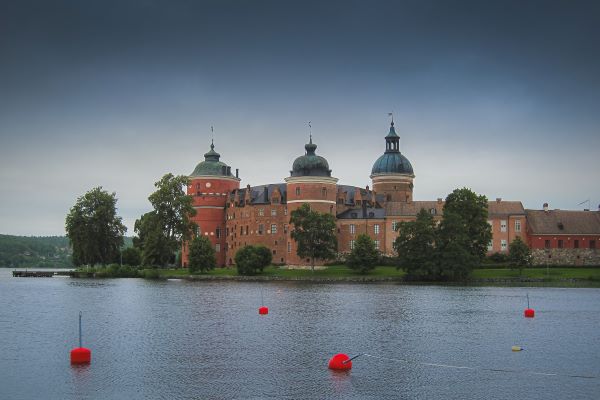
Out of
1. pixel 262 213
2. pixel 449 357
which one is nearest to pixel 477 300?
pixel 449 357

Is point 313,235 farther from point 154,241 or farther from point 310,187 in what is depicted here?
point 154,241

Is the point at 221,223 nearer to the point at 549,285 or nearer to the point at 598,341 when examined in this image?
the point at 549,285

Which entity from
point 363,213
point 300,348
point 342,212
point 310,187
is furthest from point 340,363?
point 342,212

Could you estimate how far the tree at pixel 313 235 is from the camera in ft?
344

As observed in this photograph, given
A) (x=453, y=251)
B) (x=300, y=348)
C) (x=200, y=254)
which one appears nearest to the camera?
(x=300, y=348)

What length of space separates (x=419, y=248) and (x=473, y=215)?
13.9m

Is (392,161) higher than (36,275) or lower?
higher

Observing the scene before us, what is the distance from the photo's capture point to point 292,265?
379ft

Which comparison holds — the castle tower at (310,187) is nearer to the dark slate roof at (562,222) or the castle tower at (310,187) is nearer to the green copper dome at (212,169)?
the green copper dome at (212,169)

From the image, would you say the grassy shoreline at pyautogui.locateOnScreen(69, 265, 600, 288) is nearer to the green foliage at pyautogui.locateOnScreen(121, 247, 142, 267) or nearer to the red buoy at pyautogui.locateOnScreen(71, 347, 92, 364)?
the green foliage at pyautogui.locateOnScreen(121, 247, 142, 267)

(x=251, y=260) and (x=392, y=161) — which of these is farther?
(x=392, y=161)

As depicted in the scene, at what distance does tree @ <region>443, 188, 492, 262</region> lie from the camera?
98.8 metres

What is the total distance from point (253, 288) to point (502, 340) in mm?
45815

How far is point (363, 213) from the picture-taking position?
121 meters
